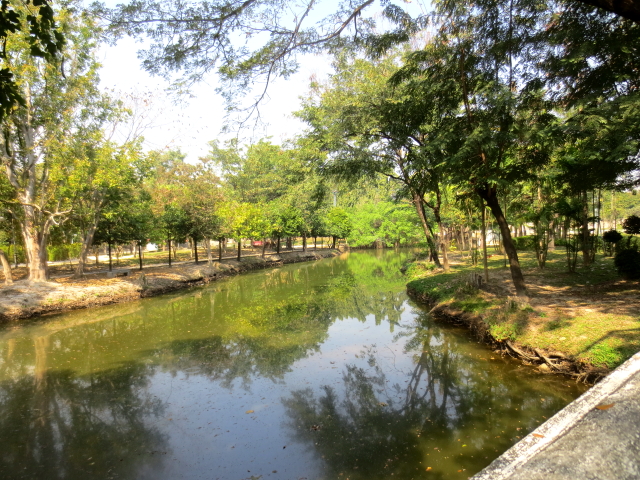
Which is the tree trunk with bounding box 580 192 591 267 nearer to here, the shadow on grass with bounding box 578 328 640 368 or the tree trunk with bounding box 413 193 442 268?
the tree trunk with bounding box 413 193 442 268

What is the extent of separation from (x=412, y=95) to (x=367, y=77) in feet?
12.7

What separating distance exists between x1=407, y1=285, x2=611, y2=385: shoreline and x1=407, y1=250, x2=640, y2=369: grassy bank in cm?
6

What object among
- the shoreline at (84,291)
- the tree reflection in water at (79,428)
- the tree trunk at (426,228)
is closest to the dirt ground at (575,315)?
the tree trunk at (426,228)

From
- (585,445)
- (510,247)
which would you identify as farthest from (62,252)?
(585,445)

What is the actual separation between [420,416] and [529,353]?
2.78m

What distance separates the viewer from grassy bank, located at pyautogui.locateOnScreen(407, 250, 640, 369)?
566cm

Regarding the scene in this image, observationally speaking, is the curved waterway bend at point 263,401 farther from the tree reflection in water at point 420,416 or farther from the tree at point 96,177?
the tree at point 96,177

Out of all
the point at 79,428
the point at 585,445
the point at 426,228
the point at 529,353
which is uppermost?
the point at 426,228

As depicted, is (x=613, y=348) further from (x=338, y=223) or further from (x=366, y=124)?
(x=338, y=223)

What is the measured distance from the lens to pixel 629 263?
9039 mm

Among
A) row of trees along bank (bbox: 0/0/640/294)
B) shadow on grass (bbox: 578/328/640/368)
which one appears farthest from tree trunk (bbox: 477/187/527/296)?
shadow on grass (bbox: 578/328/640/368)

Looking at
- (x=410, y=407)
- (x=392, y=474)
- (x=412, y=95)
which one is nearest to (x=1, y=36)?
(x=392, y=474)

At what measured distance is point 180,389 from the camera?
21.1ft

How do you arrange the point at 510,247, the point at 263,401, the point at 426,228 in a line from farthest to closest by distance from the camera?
1. the point at 426,228
2. the point at 510,247
3. the point at 263,401
